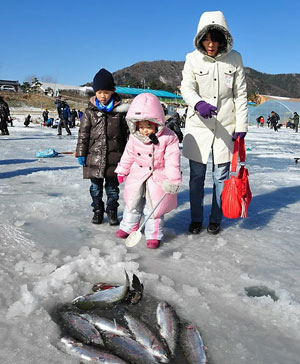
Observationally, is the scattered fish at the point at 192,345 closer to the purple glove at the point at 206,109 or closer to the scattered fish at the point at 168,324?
the scattered fish at the point at 168,324

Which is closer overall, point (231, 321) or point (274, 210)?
point (231, 321)

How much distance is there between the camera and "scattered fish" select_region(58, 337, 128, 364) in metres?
1.58

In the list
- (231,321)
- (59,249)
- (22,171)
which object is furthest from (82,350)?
(22,171)

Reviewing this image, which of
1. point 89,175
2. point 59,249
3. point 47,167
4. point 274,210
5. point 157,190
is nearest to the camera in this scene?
point 59,249

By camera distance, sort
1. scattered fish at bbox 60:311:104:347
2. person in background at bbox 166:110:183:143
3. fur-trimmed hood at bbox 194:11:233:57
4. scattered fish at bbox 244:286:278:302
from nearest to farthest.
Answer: scattered fish at bbox 60:311:104:347
scattered fish at bbox 244:286:278:302
fur-trimmed hood at bbox 194:11:233:57
person in background at bbox 166:110:183:143

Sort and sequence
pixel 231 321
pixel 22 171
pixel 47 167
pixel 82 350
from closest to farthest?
pixel 82 350
pixel 231 321
pixel 22 171
pixel 47 167

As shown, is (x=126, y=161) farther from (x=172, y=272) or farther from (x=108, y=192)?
(x=172, y=272)

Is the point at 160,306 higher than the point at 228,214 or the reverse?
the reverse

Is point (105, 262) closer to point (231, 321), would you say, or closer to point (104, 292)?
point (104, 292)

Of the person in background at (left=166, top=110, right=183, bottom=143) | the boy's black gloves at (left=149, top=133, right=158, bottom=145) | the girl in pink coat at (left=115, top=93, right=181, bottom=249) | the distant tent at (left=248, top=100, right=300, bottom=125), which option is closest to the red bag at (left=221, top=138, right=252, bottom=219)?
the girl in pink coat at (left=115, top=93, right=181, bottom=249)

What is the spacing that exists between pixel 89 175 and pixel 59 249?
→ 897 mm

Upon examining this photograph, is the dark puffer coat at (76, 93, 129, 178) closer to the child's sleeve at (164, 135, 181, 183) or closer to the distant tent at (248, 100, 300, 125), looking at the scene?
the child's sleeve at (164, 135, 181, 183)

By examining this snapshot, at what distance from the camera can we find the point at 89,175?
343cm

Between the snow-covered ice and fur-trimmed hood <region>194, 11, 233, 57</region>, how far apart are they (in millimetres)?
1824
